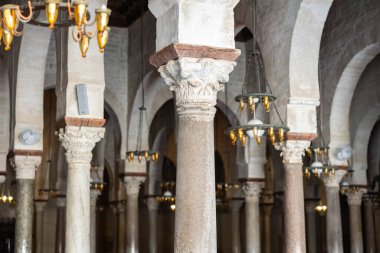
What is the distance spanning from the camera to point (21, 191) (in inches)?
528

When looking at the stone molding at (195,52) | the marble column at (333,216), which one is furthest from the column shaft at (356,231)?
the stone molding at (195,52)

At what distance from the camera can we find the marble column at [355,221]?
16.1 meters

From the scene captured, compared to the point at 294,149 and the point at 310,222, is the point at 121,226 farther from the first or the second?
the point at 294,149

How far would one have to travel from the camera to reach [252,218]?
1684 cm

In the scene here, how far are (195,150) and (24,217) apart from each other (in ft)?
25.3

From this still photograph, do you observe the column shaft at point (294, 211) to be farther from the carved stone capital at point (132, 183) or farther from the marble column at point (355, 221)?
the carved stone capital at point (132, 183)

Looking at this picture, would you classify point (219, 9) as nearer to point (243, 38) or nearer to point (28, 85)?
A: point (28, 85)

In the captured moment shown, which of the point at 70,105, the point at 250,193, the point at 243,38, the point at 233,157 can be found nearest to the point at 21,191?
the point at 70,105

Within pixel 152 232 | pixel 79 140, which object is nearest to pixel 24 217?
pixel 79 140

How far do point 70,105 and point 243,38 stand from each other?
8.22 metres

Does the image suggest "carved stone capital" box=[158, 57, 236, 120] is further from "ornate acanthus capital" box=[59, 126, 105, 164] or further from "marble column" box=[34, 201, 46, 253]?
"marble column" box=[34, 201, 46, 253]

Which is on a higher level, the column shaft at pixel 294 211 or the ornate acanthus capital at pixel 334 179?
the ornate acanthus capital at pixel 334 179

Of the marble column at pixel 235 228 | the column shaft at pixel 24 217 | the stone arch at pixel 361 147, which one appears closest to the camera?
the column shaft at pixel 24 217

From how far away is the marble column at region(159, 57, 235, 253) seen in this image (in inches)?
249
